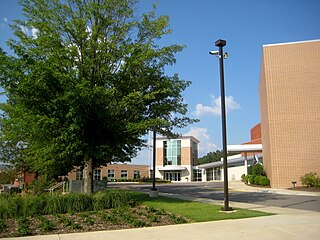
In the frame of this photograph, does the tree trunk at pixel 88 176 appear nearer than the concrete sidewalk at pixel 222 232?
No

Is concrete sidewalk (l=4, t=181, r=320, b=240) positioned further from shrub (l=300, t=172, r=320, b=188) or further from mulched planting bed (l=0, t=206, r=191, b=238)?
shrub (l=300, t=172, r=320, b=188)

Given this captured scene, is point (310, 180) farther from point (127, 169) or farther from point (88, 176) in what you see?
point (127, 169)

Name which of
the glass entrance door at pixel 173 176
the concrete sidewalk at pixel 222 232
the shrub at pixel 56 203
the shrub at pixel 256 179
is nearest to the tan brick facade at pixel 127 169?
the glass entrance door at pixel 173 176

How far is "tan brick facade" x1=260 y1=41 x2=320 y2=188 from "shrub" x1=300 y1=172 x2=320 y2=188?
0.94m

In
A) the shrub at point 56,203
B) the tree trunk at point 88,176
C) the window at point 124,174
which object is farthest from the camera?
the window at point 124,174

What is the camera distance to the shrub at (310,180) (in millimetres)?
28561

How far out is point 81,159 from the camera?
16.3 metres

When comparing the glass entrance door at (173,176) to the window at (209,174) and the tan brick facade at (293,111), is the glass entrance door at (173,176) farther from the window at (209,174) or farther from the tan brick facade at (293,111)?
the tan brick facade at (293,111)

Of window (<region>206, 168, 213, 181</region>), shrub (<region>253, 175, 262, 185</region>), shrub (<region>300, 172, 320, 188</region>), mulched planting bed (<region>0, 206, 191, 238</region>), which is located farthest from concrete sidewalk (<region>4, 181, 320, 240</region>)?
window (<region>206, 168, 213, 181</region>)

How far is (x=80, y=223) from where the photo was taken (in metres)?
10.2

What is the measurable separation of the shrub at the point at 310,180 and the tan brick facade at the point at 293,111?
0.94 metres

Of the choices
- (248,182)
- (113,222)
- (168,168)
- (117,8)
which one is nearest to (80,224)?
(113,222)

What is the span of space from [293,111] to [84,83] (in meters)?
23.9

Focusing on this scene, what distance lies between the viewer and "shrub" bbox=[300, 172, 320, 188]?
2856 cm
